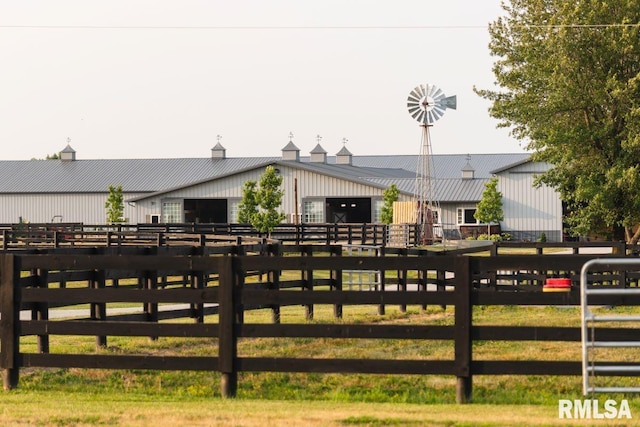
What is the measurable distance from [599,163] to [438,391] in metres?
36.5

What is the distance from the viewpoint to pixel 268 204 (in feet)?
188

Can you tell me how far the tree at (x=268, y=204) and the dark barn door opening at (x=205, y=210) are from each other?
18.2 metres

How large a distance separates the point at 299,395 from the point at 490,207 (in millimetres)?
59968

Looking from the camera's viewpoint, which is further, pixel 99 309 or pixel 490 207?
pixel 490 207

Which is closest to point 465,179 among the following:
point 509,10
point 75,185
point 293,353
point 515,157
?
point 515,157

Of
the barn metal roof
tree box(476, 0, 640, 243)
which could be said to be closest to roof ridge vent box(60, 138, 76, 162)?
the barn metal roof

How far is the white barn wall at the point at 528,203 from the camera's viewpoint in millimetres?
72375

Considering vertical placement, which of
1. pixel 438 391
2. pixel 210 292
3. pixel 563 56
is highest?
pixel 563 56

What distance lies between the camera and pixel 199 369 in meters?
11.0

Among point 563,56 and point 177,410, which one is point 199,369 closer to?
point 177,410

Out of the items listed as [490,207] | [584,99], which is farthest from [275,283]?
[490,207]

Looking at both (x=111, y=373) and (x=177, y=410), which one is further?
(x=111, y=373)

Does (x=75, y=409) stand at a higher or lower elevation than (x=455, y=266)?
lower

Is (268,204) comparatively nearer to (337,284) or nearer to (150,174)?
(150,174)
